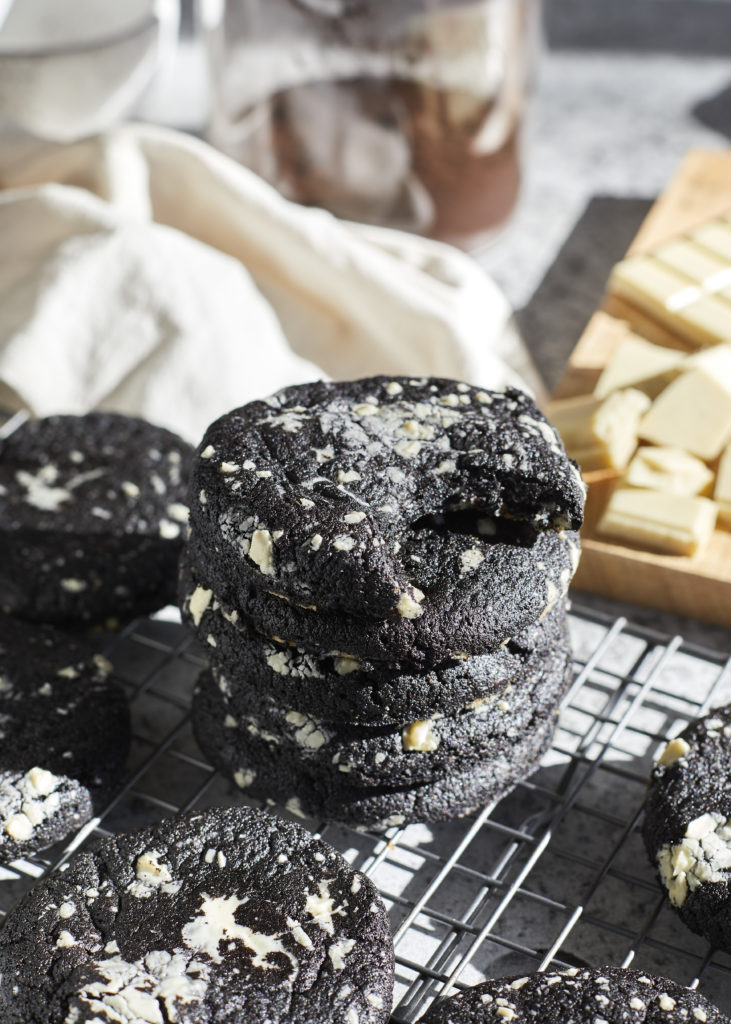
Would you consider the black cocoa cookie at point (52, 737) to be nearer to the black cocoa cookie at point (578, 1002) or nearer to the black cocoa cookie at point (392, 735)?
the black cocoa cookie at point (392, 735)

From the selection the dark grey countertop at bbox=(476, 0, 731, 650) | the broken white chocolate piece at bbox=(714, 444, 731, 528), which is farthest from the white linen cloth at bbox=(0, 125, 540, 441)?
the broken white chocolate piece at bbox=(714, 444, 731, 528)

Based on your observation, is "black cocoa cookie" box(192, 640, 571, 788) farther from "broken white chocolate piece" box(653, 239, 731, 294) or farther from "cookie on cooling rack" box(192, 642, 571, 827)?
"broken white chocolate piece" box(653, 239, 731, 294)

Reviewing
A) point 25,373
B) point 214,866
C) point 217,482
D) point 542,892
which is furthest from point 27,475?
point 542,892

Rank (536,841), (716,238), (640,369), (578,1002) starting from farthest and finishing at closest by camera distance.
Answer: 1. (716,238)
2. (640,369)
3. (536,841)
4. (578,1002)

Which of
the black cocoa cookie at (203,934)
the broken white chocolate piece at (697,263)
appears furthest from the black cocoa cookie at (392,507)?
the broken white chocolate piece at (697,263)

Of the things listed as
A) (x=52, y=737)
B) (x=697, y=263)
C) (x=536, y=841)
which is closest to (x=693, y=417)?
(x=697, y=263)

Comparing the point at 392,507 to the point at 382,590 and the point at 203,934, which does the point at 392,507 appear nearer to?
the point at 382,590
